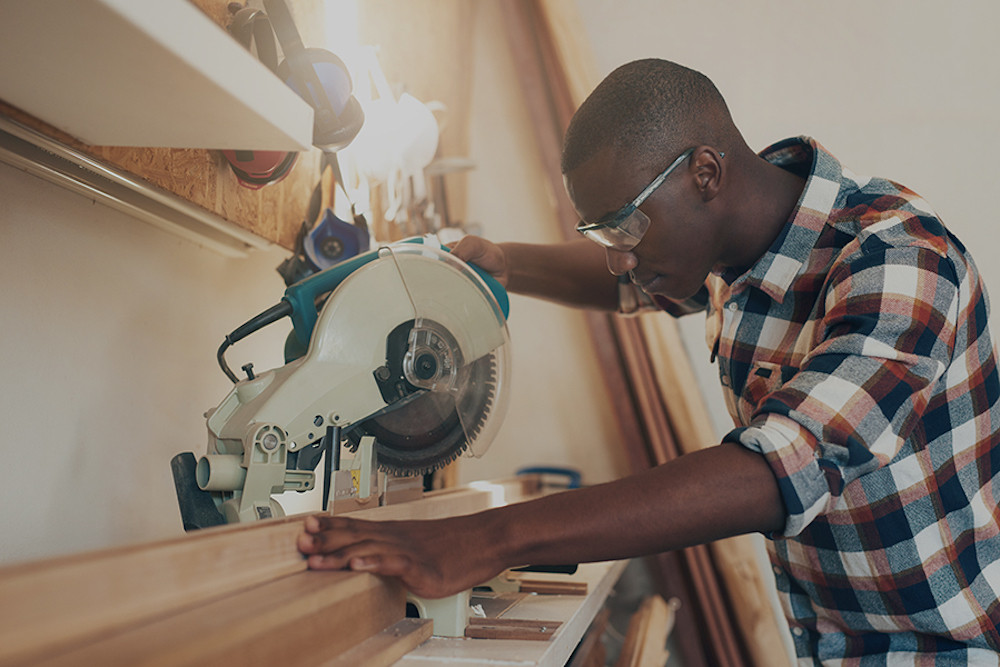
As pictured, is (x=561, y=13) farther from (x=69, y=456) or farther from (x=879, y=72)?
(x=69, y=456)

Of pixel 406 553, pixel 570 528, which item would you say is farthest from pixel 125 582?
pixel 570 528

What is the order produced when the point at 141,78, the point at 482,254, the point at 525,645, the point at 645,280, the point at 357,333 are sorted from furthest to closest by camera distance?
1. the point at 482,254
2. the point at 645,280
3. the point at 357,333
4. the point at 525,645
5. the point at 141,78

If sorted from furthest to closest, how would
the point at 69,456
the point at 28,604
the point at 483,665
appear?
1. the point at 69,456
2. the point at 483,665
3. the point at 28,604

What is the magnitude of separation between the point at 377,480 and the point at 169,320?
48 centimetres

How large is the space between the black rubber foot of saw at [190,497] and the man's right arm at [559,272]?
28.8 inches

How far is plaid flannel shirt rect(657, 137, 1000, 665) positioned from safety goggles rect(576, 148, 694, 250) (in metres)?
0.22

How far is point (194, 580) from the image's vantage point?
61cm

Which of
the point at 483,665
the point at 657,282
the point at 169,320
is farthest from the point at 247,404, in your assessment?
the point at 657,282

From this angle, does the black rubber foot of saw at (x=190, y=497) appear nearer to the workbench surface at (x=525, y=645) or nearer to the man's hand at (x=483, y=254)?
the workbench surface at (x=525, y=645)

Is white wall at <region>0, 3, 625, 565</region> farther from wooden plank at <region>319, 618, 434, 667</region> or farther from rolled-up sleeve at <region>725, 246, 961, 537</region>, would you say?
rolled-up sleeve at <region>725, 246, 961, 537</region>

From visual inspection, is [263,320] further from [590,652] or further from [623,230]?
[590,652]

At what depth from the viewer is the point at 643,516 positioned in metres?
0.77

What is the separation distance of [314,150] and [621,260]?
77 cm

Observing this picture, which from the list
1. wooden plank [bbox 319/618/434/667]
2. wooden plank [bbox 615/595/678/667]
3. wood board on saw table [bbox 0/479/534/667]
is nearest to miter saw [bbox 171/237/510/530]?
wood board on saw table [bbox 0/479/534/667]
